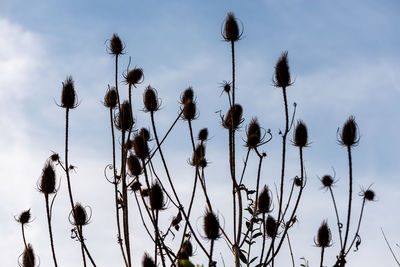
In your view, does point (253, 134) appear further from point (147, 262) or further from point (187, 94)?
point (147, 262)

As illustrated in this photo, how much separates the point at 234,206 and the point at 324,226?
1835mm

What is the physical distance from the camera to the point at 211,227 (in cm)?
405

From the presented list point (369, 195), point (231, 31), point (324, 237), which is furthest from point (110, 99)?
point (369, 195)

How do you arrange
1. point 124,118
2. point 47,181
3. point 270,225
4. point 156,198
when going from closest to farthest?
point 156,198 < point 47,181 < point 124,118 < point 270,225

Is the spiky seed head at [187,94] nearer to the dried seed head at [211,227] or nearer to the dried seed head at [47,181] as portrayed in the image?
the dried seed head at [47,181]

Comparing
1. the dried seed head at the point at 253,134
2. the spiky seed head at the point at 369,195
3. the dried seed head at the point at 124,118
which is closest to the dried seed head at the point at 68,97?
the dried seed head at the point at 124,118

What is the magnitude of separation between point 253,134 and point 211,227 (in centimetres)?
181

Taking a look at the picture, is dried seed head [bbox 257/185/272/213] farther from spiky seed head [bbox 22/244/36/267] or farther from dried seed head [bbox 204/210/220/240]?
spiky seed head [bbox 22/244/36/267]

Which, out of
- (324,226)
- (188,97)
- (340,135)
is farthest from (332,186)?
(188,97)

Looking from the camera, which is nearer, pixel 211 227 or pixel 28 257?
pixel 211 227

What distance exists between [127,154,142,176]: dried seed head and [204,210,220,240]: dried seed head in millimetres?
1617

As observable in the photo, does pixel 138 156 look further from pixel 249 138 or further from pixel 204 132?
pixel 204 132

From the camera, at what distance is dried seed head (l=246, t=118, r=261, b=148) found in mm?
5641

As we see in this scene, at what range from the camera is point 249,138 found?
5.64 meters
